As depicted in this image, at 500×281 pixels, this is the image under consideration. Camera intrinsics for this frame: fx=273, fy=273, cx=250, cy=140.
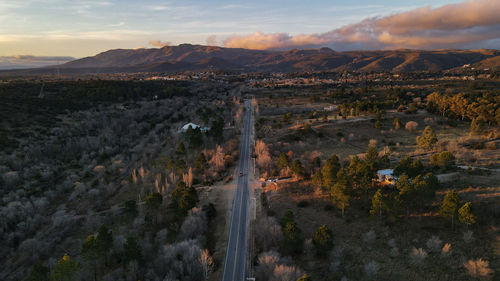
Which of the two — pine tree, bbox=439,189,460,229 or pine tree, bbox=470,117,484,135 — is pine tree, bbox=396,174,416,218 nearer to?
pine tree, bbox=439,189,460,229

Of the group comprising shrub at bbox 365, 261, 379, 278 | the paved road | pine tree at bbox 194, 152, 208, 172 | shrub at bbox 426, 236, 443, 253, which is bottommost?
Result: the paved road

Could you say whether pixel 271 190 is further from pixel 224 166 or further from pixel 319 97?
pixel 319 97

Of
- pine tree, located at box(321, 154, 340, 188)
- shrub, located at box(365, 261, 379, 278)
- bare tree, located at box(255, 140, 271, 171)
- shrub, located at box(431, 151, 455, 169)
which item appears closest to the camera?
shrub, located at box(365, 261, 379, 278)

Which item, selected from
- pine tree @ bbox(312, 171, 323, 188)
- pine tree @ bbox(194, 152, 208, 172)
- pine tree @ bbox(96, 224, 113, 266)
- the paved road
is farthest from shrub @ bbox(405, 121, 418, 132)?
pine tree @ bbox(96, 224, 113, 266)

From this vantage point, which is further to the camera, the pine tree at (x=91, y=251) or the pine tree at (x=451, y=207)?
the pine tree at (x=451, y=207)

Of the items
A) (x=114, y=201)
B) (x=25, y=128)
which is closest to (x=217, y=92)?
(x=25, y=128)

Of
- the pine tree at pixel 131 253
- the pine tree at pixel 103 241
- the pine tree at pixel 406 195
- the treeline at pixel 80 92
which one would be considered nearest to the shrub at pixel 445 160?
the pine tree at pixel 406 195

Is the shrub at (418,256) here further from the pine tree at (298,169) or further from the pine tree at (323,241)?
the pine tree at (298,169)

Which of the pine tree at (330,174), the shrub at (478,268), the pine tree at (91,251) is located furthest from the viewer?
the pine tree at (330,174)
